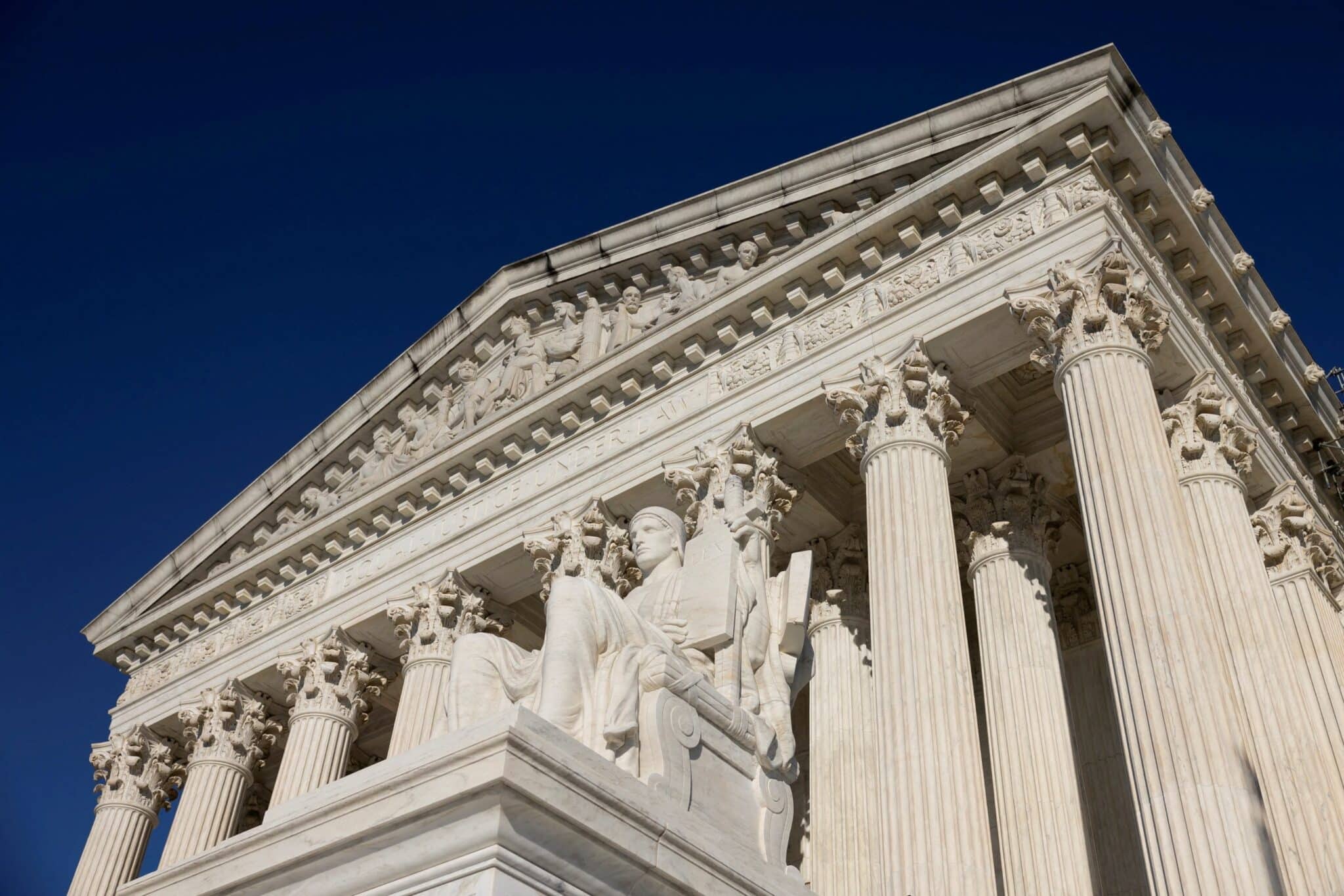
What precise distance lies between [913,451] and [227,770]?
51.9ft

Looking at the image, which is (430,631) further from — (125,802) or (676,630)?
(676,630)

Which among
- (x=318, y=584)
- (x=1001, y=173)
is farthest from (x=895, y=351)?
(x=318, y=584)

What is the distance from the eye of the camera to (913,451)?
15531 mm

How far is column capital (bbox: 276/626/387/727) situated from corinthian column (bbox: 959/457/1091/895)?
1165 cm

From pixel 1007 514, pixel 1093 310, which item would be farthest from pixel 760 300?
pixel 1093 310

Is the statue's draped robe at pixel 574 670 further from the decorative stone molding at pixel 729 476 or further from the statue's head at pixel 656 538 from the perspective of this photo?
the decorative stone molding at pixel 729 476

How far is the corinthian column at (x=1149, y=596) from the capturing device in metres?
10.6

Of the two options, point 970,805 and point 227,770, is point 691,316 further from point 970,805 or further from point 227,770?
point 227,770

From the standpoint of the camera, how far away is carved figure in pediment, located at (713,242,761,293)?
Result: 19.2 metres

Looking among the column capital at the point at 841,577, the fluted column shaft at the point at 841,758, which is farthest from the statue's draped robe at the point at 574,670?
the column capital at the point at 841,577

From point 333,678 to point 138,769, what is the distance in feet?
22.2

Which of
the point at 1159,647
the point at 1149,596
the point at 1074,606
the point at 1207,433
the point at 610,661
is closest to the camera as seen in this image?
the point at 610,661

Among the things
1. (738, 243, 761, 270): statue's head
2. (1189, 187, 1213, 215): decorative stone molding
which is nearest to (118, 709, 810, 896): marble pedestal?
(1189, 187, 1213, 215): decorative stone molding

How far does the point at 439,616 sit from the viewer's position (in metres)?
21.3
